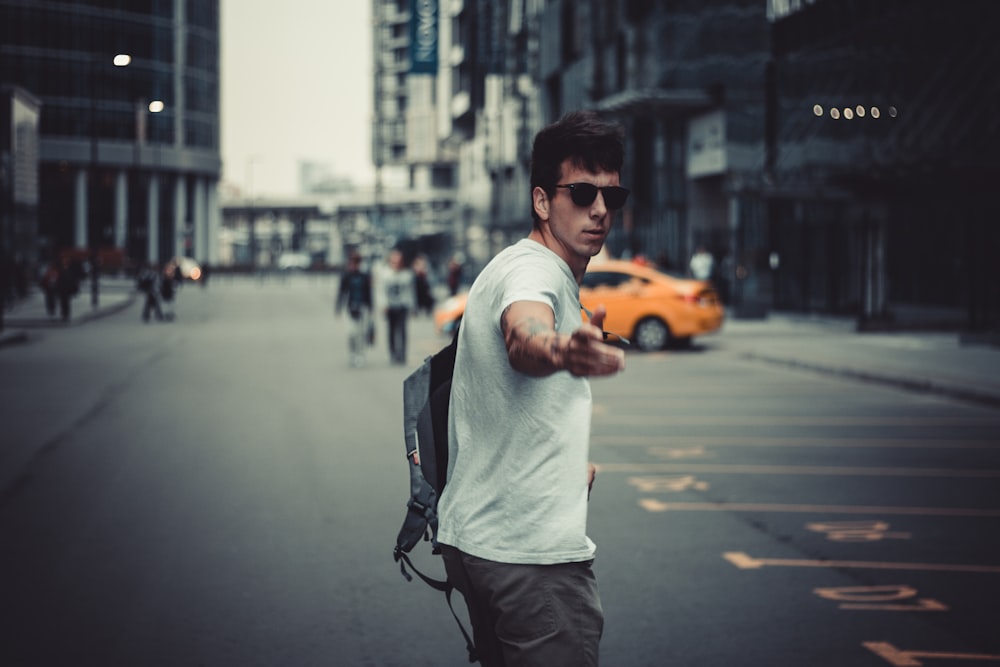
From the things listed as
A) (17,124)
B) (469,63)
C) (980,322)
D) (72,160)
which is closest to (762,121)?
(980,322)

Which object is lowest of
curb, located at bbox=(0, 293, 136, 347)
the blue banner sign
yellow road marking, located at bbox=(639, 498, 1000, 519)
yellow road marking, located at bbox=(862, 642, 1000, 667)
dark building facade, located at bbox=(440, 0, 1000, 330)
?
curb, located at bbox=(0, 293, 136, 347)

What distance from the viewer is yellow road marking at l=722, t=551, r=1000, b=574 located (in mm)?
7402

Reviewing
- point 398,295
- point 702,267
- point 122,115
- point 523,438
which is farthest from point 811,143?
Answer: point 122,115

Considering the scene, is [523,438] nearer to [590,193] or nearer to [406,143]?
[590,193]

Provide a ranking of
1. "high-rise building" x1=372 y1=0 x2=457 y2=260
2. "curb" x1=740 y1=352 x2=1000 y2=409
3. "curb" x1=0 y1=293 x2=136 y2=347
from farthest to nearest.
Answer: "high-rise building" x1=372 y1=0 x2=457 y2=260
"curb" x1=0 y1=293 x2=136 y2=347
"curb" x1=740 y1=352 x2=1000 y2=409

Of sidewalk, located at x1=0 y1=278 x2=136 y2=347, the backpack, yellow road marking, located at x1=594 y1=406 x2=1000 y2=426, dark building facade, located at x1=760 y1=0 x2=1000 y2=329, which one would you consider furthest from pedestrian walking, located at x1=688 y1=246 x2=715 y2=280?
the backpack

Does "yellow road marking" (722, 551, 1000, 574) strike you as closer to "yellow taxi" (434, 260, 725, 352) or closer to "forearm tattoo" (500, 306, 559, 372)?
"forearm tattoo" (500, 306, 559, 372)

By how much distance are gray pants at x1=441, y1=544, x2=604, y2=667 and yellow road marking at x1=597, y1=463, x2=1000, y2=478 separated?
775cm

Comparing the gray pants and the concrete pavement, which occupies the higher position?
the gray pants

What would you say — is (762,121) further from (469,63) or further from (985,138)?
(469,63)

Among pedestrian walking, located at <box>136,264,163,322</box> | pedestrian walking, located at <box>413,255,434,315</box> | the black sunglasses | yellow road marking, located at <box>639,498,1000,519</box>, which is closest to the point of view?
the black sunglasses

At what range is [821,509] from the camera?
9258mm

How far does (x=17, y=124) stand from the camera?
51031 mm

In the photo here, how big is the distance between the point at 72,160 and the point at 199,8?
21.6 m
